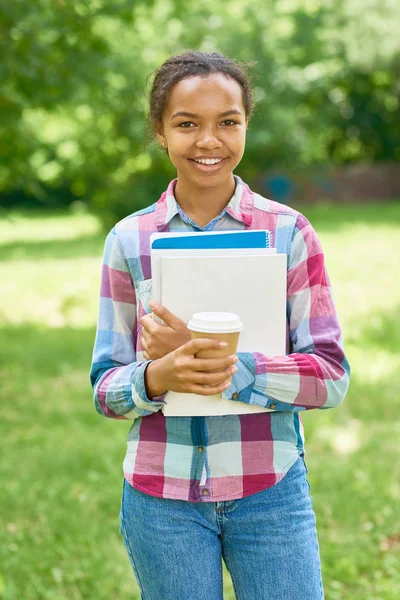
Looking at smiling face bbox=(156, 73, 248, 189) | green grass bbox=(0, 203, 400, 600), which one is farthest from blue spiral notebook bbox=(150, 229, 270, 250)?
green grass bbox=(0, 203, 400, 600)

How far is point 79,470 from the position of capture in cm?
486

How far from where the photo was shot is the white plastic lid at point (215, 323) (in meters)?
1.45

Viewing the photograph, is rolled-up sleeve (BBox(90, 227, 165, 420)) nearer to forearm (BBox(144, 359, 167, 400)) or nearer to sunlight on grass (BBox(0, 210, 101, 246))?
forearm (BBox(144, 359, 167, 400))

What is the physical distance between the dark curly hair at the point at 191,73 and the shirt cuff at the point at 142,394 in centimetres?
60

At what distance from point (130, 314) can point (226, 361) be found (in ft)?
1.48

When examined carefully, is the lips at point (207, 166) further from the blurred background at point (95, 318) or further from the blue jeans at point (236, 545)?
the blue jeans at point (236, 545)

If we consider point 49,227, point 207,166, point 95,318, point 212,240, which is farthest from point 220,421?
point 49,227

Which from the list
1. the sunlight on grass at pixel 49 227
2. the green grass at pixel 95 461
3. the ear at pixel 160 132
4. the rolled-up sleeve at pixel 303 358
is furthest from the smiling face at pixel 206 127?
the sunlight on grass at pixel 49 227

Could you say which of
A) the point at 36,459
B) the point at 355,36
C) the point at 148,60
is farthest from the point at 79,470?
the point at 355,36

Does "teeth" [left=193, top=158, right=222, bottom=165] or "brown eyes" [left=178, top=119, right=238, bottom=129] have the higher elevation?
"brown eyes" [left=178, top=119, right=238, bottom=129]

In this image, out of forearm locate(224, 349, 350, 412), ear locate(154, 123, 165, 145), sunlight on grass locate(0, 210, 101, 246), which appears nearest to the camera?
forearm locate(224, 349, 350, 412)

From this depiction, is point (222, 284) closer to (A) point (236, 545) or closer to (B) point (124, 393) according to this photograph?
(B) point (124, 393)

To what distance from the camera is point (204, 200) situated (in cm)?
188

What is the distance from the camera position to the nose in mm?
1761
